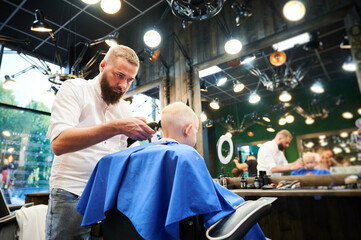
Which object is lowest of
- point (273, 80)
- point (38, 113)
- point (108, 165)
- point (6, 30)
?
point (108, 165)

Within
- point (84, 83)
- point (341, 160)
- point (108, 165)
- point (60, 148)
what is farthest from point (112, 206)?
point (341, 160)

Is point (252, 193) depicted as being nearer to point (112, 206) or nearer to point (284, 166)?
point (284, 166)

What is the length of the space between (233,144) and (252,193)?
2.80 ft

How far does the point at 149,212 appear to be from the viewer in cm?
77

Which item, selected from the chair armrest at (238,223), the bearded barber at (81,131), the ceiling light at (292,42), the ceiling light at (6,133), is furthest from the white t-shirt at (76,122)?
the ceiling light at (6,133)

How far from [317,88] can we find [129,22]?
139 inches

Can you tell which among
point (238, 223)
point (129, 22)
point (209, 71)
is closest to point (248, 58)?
point (209, 71)

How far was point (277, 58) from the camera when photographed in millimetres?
2867

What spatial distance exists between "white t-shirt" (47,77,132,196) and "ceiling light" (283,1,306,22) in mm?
2377

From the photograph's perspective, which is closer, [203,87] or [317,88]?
[317,88]

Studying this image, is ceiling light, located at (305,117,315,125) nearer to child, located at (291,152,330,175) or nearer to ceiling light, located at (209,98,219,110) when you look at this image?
child, located at (291,152,330,175)

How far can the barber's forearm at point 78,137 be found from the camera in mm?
1048

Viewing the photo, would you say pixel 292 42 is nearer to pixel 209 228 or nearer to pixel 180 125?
pixel 180 125

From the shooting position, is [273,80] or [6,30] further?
[6,30]
